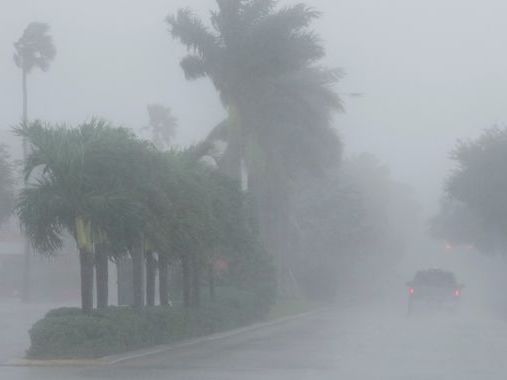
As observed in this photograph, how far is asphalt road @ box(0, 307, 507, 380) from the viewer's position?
21.4 meters

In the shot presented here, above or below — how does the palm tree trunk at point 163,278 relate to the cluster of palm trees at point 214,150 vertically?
below

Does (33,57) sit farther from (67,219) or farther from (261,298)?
(67,219)

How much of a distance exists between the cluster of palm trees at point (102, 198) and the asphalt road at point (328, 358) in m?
2.85

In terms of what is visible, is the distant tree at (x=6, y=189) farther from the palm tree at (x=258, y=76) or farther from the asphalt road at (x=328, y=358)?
the asphalt road at (x=328, y=358)

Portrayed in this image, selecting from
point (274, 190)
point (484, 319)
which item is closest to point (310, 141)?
point (274, 190)

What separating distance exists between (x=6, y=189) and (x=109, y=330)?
1813cm

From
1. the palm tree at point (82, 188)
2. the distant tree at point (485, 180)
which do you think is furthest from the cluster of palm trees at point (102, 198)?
the distant tree at point (485, 180)

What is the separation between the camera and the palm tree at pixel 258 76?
148 feet

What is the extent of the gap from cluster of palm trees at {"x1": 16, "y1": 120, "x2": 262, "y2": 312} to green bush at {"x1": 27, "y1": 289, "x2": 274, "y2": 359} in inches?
29.8

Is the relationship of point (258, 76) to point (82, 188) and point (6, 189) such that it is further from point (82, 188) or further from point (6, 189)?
point (82, 188)

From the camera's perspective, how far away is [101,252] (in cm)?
2850

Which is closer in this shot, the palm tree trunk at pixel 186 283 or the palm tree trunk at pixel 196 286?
the palm tree trunk at pixel 186 283

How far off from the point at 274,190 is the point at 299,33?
8735 mm

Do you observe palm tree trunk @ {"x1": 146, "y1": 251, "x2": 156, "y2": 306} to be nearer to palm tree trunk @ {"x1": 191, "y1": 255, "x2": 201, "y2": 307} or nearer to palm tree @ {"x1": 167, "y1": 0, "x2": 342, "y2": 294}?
palm tree trunk @ {"x1": 191, "y1": 255, "x2": 201, "y2": 307}
